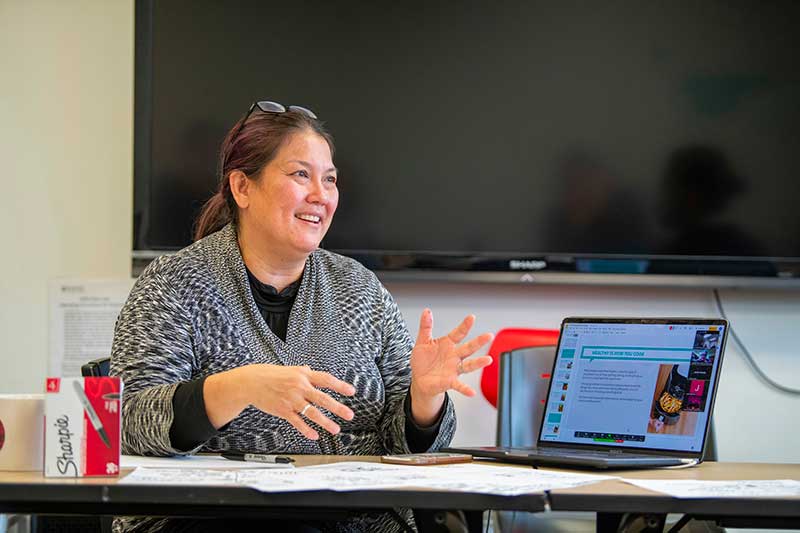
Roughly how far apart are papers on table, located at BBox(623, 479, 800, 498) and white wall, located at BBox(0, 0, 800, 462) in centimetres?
186

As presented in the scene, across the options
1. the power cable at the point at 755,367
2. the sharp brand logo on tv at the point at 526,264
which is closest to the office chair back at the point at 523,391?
the sharp brand logo on tv at the point at 526,264

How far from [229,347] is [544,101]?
165cm

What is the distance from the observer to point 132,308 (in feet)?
6.96

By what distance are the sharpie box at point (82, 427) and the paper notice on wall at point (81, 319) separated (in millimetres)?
1903

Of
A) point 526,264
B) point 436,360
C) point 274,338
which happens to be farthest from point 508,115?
point 436,360

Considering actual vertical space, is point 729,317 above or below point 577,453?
above

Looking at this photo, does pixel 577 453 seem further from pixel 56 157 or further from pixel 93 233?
pixel 56 157

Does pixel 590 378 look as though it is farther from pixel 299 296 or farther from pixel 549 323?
pixel 549 323

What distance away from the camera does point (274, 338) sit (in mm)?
2209

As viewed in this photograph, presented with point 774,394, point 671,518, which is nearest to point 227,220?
point 671,518

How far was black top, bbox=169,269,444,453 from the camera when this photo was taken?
1857mm

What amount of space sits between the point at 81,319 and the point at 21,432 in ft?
6.20

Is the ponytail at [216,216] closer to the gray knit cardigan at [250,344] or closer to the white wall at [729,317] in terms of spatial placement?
the gray knit cardigan at [250,344]

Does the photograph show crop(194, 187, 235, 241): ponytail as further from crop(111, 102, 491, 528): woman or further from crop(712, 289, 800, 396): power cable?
crop(712, 289, 800, 396): power cable
